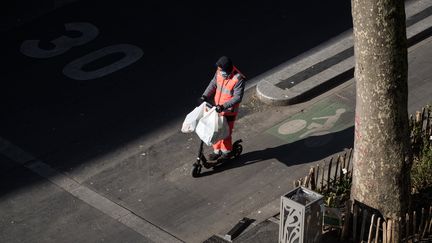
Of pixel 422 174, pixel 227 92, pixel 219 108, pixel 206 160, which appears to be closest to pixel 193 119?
pixel 219 108

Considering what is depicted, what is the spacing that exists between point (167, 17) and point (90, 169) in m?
5.43

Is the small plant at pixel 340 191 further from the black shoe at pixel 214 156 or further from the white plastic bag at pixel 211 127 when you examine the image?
the black shoe at pixel 214 156

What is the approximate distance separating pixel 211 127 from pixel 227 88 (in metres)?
0.70

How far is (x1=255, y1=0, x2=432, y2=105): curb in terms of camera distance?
604 inches

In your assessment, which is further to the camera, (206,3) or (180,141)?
(206,3)

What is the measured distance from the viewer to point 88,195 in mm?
13281

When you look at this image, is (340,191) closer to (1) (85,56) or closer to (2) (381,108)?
(2) (381,108)

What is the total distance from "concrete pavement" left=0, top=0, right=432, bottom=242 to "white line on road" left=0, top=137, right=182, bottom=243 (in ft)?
0.04

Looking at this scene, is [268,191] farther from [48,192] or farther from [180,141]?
[48,192]

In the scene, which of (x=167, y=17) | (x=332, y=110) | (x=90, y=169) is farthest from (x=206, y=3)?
(x=90, y=169)

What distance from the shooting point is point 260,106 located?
15289 millimetres

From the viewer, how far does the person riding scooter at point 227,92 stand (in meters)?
13.1

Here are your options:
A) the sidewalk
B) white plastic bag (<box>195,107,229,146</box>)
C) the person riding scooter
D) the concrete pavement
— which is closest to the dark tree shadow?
the concrete pavement

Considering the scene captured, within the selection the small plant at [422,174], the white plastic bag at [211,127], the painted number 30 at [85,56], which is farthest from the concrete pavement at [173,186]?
the painted number 30 at [85,56]
